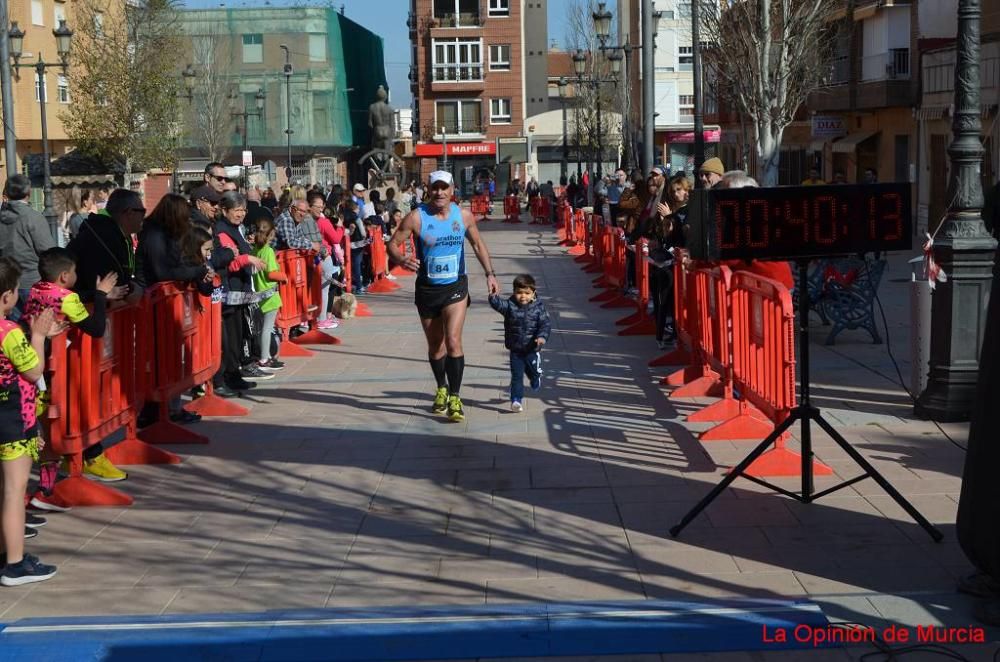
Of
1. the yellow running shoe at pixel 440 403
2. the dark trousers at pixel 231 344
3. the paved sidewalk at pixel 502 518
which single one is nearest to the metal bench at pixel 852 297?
the paved sidewalk at pixel 502 518

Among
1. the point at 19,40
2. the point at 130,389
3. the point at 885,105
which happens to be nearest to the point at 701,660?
the point at 130,389

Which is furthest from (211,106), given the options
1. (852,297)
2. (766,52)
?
(852,297)

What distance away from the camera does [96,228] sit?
8820mm

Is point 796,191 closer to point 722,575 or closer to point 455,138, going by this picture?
point 722,575

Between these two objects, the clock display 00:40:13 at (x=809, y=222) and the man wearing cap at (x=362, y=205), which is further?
the man wearing cap at (x=362, y=205)

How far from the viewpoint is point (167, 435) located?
956 cm

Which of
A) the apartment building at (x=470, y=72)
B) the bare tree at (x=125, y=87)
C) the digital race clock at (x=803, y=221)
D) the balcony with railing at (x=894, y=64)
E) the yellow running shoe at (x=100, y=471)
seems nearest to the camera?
the digital race clock at (x=803, y=221)

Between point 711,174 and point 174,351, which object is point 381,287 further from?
point 174,351

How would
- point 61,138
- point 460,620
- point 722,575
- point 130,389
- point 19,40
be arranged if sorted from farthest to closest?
point 61,138
point 19,40
point 130,389
point 722,575
point 460,620

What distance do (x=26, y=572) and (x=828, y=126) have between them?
3905 cm

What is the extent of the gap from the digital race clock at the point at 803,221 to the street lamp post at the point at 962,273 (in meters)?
3.00

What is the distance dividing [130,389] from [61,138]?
176 feet

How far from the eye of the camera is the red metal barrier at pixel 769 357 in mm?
7738

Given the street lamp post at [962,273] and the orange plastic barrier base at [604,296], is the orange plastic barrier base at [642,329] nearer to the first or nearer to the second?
the orange plastic barrier base at [604,296]
